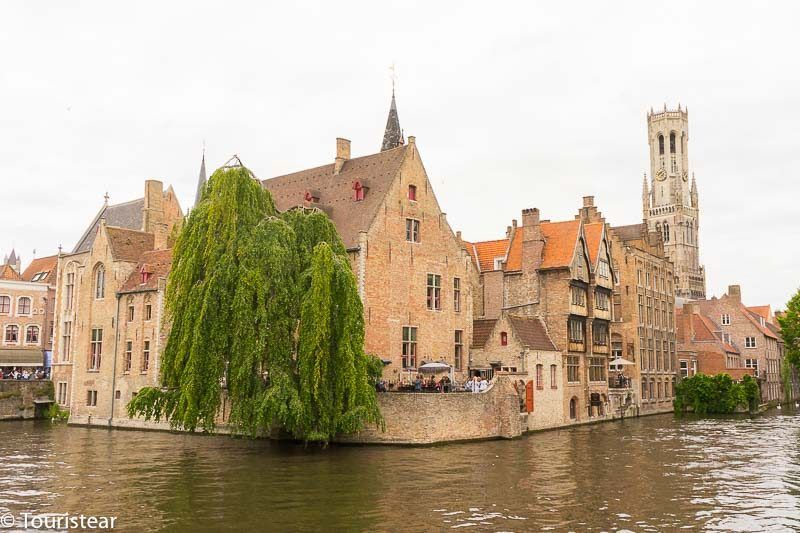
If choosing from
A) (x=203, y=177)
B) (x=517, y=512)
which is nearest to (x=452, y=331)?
(x=517, y=512)

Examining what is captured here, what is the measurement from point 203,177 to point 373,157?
100.0 ft

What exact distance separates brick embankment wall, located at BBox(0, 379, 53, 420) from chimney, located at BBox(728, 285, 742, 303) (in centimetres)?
6029

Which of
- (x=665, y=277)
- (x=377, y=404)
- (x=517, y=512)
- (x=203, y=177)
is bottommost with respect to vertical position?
(x=517, y=512)

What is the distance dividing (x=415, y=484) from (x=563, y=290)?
23.7 meters

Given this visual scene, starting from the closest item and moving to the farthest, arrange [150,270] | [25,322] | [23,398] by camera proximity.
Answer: [150,270], [23,398], [25,322]

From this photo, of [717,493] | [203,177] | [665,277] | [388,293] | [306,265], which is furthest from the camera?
[203,177]

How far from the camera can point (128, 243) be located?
4694 cm

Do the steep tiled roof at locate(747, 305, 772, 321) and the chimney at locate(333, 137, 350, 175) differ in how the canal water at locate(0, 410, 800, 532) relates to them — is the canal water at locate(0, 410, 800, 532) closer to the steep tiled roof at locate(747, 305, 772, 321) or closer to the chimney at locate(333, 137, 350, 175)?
the chimney at locate(333, 137, 350, 175)

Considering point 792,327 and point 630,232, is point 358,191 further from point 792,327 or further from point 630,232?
point 792,327

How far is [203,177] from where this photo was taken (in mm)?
67750

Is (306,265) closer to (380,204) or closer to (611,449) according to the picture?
(380,204)

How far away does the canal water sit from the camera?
17.4 metres

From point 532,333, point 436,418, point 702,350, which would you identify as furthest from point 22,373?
point 702,350

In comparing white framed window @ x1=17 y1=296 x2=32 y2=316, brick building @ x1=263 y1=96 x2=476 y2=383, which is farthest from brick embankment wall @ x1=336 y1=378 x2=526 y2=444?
white framed window @ x1=17 y1=296 x2=32 y2=316
